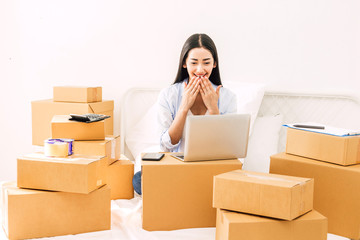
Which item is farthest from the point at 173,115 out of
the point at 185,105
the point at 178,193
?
the point at 178,193

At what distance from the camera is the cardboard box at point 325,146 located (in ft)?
5.03

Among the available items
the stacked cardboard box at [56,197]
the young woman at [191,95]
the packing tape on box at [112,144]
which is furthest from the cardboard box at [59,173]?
the young woman at [191,95]

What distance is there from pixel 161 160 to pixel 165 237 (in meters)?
0.31

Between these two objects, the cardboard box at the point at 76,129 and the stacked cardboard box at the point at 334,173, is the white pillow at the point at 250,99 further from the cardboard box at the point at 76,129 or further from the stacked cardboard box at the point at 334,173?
the cardboard box at the point at 76,129

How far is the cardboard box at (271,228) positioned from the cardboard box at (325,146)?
35cm

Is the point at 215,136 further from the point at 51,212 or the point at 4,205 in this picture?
the point at 4,205

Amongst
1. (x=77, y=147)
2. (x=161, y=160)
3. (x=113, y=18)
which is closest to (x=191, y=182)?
(x=161, y=160)

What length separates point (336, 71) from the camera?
2.41 m

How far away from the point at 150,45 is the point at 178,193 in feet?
4.72

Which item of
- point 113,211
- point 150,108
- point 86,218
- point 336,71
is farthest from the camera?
point 150,108

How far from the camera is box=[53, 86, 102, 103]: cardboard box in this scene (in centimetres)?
236

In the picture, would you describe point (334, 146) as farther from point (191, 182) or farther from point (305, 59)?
point (305, 59)

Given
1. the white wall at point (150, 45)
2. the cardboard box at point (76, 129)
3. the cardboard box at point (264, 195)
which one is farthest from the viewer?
the white wall at point (150, 45)

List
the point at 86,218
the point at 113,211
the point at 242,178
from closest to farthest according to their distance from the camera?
the point at 242,178 < the point at 86,218 < the point at 113,211
